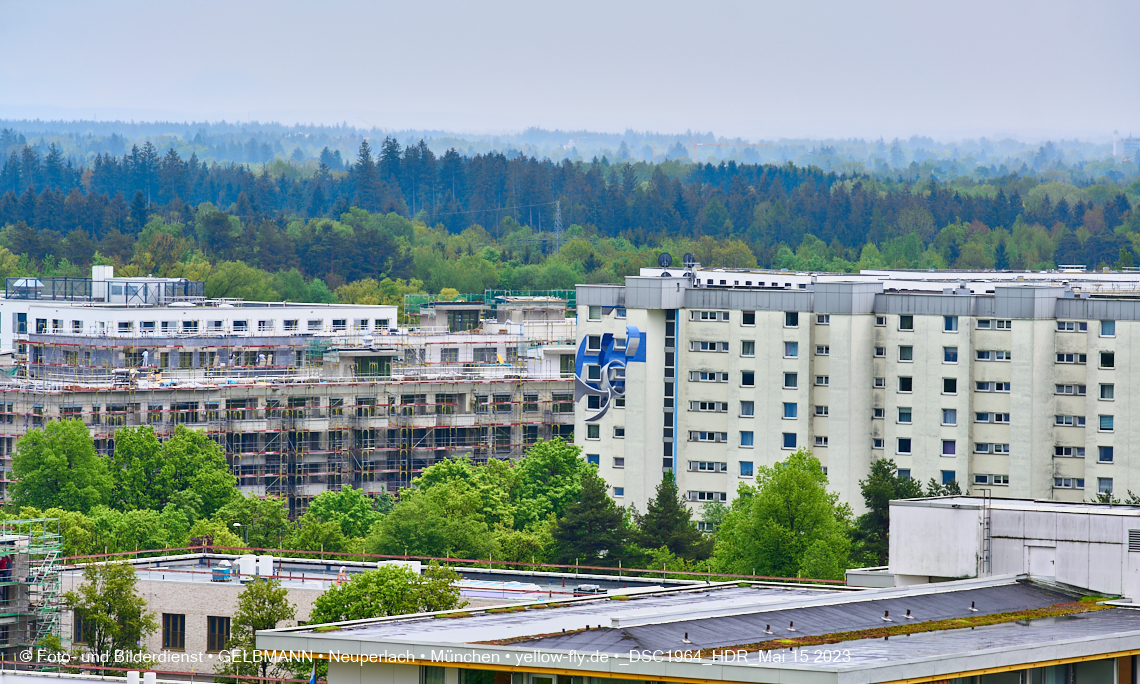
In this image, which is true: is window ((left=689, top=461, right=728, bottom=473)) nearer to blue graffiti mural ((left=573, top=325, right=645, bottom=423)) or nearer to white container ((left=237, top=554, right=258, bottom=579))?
blue graffiti mural ((left=573, top=325, right=645, bottom=423))

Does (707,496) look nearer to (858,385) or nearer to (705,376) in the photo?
(705,376)

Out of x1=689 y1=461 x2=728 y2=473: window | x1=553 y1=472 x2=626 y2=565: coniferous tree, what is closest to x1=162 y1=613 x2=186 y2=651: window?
x1=553 y1=472 x2=626 y2=565: coniferous tree

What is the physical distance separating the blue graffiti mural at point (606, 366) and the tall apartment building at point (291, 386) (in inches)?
945

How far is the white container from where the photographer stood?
2517 inches

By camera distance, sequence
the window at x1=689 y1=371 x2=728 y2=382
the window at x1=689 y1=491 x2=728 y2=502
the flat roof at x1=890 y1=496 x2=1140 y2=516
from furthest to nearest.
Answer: the window at x1=689 y1=371 x2=728 y2=382 → the window at x1=689 y1=491 x2=728 y2=502 → the flat roof at x1=890 y1=496 x2=1140 y2=516

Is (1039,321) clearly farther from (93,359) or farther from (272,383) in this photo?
(93,359)

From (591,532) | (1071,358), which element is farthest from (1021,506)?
(1071,358)

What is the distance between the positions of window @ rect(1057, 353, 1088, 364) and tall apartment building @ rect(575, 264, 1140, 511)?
0.61 ft

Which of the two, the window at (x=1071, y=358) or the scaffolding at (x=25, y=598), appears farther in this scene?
A: the window at (x=1071, y=358)

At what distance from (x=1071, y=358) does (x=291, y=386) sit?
50285 mm

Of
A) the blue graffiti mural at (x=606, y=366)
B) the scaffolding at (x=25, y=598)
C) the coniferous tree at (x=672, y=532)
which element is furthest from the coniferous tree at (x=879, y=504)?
the scaffolding at (x=25, y=598)

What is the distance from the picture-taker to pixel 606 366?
333 feet

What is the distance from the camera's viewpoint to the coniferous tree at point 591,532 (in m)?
80.4

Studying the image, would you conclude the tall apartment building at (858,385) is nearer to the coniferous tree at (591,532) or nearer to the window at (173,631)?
the coniferous tree at (591,532)
